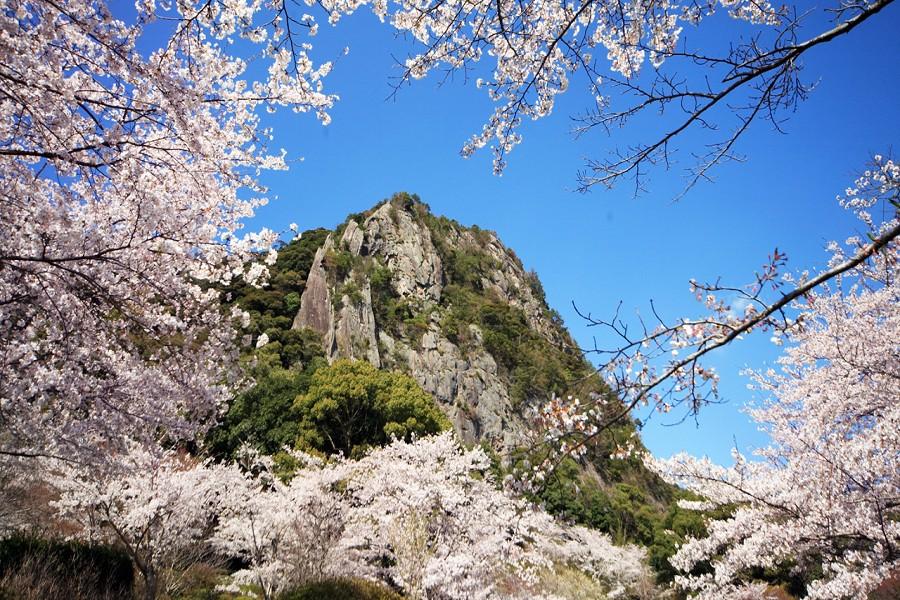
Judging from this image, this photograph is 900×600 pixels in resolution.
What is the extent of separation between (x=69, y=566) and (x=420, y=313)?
108 feet

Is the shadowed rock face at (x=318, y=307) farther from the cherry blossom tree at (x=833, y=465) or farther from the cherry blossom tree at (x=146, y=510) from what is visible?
the cherry blossom tree at (x=833, y=465)

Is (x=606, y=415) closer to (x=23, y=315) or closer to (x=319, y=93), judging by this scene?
(x=319, y=93)

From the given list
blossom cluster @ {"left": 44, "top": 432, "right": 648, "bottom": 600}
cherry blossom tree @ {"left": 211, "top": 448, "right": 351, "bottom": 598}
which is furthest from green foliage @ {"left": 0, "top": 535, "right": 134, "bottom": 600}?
cherry blossom tree @ {"left": 211, "top": 448, "right": 351, "bottom": 598}

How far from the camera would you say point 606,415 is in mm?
2293

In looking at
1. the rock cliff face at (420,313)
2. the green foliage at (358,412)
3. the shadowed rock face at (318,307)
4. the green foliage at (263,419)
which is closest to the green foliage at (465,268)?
the rock cliff face at (420,313)

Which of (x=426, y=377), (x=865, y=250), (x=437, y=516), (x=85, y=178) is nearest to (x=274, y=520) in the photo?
(x=437, y=516)

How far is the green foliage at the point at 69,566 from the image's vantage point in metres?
7.02

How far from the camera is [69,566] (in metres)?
7.70

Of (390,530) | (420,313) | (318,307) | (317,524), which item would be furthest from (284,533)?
(420,313)

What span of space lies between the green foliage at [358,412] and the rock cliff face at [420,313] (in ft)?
33.6

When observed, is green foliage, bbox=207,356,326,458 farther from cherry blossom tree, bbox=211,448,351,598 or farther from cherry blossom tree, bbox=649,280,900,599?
cherry blossom tree, bbox=649,280,900,599

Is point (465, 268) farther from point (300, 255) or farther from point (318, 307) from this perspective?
point (318, 307)

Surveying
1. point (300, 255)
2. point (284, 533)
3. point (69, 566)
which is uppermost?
point (300, 255)

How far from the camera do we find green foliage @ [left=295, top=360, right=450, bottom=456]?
19672mm
